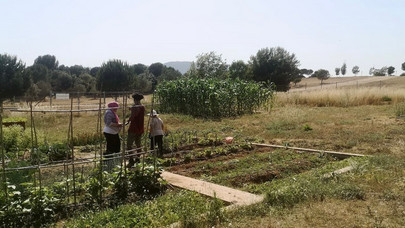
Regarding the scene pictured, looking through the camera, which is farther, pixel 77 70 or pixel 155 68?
pixel 155 68

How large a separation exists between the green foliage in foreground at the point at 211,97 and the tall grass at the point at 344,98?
3598 millimetres

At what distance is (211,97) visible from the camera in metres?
18.1

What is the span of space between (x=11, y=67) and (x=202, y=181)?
1491 inches

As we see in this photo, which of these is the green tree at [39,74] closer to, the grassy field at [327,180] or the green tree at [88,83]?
the green tree at [88,83]

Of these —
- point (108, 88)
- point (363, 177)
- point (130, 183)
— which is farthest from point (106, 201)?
point (108, 88)

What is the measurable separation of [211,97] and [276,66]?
27.0 meters

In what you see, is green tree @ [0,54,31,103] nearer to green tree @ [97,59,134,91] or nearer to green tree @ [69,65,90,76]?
green tree @ [97,59,134,91]

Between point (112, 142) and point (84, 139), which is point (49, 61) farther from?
point (112, 142)

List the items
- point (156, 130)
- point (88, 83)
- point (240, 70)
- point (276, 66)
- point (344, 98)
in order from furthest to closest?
point (88, 83) < point (240, 70) < point (276, 66) < point (344, 98) < point (156, 130)

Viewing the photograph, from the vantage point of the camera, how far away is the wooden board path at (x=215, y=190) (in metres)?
4.92

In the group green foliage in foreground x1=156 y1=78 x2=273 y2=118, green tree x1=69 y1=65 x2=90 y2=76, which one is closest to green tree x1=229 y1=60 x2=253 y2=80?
green foliage in foreground x1=156 y1=78 x2=273 y2=118

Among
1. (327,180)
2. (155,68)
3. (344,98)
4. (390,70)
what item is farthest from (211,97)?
(390,70)

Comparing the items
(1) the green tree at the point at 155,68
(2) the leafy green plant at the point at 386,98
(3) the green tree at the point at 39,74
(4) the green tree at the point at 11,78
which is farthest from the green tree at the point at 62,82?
(2) the leafy green plant at the point at 386,98

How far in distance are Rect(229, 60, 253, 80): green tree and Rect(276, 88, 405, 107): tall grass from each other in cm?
2182
